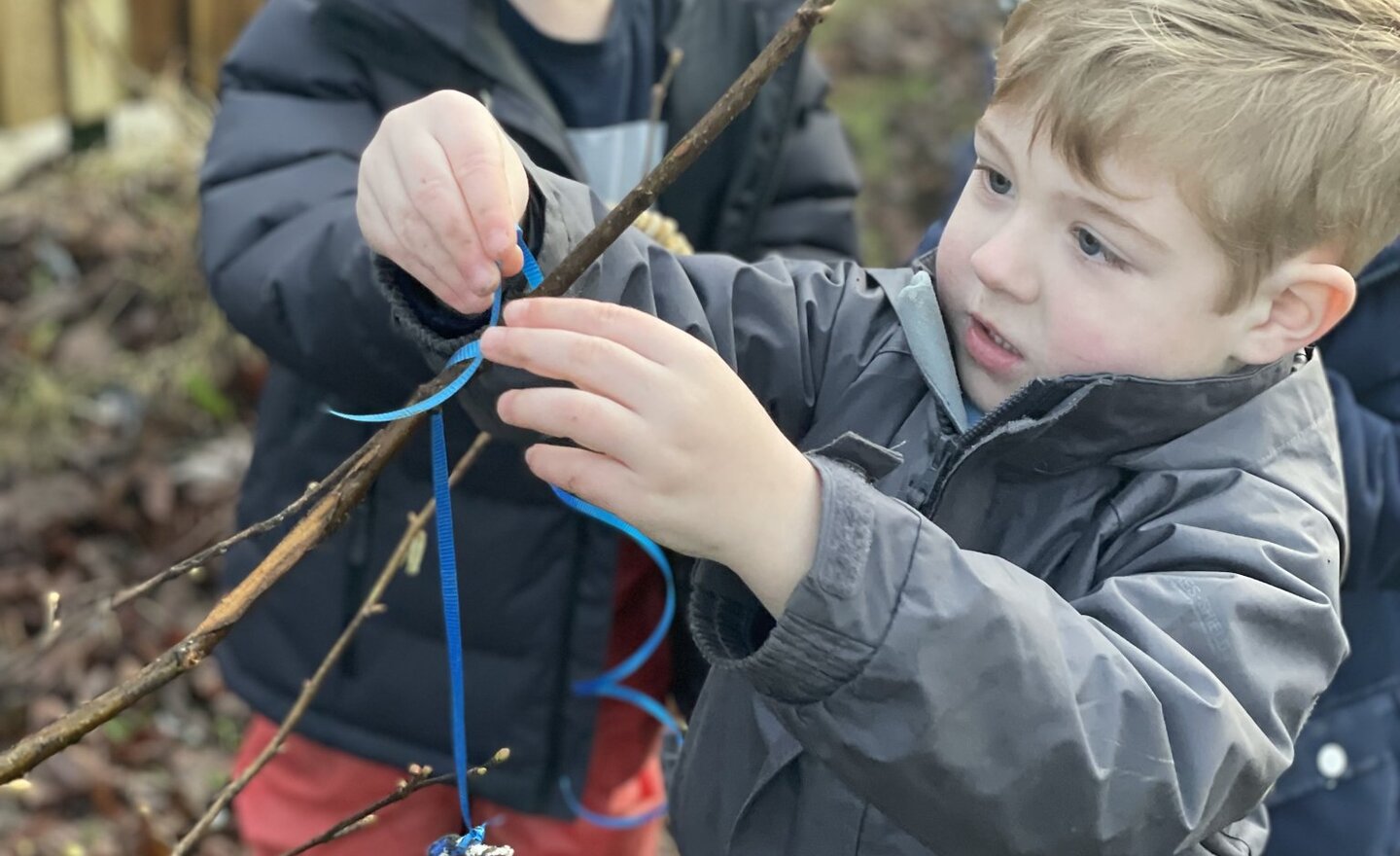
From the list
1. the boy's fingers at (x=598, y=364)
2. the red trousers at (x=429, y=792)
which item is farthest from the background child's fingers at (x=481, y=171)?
the red trousers at (x=429, y=792)

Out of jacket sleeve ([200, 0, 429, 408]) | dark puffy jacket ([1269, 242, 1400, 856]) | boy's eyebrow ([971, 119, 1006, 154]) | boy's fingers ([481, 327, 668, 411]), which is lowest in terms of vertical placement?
dark puffy jacket ([1269, 242, 1400, 856])

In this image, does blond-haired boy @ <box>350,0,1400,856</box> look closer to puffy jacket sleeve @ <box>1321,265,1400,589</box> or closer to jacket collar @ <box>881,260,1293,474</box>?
jacket collar @ <box>881,260,1293,474</box>

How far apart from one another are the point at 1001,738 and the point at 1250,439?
50cm

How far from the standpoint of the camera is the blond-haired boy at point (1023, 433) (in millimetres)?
1202

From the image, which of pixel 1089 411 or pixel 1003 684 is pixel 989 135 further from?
pixel 1003 684

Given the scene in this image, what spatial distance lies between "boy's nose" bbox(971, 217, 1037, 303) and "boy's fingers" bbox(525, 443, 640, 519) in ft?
1.77

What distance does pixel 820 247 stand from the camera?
258 centimetres

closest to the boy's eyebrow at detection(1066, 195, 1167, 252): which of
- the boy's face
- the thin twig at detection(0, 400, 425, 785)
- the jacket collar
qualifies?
the boy's face

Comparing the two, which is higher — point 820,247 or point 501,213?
point 501,213

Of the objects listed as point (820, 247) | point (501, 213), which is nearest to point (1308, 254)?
point (501, 213)

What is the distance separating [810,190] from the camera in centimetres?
258

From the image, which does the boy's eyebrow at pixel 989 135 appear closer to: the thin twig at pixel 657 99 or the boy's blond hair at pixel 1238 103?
the boy's blond hair at pixel 1238 103

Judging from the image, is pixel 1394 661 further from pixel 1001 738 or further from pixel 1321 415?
pixel 1001 738

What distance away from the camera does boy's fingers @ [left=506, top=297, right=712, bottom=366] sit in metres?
1.14
